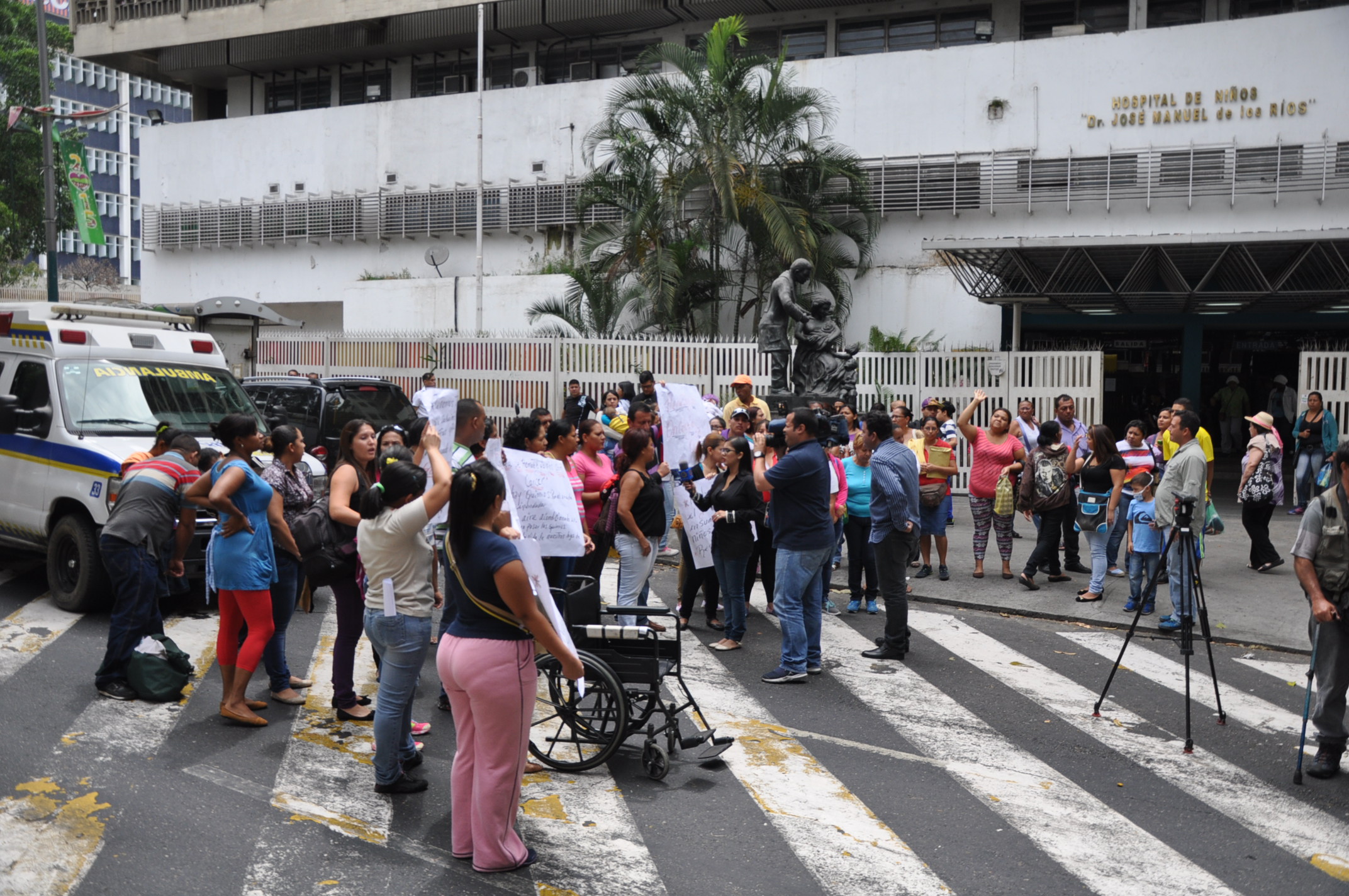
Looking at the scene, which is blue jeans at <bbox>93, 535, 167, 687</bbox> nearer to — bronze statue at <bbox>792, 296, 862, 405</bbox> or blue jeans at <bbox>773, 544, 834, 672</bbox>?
blue jeans at <bbox>773, 544, 834, 672</bbox>

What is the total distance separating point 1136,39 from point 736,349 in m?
11.2

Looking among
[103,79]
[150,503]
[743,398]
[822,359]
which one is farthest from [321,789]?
[103,79]

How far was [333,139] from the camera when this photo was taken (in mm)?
32375

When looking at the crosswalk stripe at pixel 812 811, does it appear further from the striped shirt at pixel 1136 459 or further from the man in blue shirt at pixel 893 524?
the striped shirt at pixel 1136 459

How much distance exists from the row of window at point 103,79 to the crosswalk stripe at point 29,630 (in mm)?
57846

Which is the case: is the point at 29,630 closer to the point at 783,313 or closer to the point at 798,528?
the point at 798,528

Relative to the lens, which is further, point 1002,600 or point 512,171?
point 512,171

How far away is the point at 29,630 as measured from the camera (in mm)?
9039

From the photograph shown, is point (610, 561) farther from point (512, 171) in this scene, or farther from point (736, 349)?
point (512, 171)

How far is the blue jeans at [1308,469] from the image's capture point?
15.6 metres

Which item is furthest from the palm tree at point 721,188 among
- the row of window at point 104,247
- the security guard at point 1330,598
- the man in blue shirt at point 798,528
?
the row of window at point 104,247

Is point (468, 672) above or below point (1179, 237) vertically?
below

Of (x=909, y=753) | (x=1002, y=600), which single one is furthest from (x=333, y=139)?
(x=909, y=753)

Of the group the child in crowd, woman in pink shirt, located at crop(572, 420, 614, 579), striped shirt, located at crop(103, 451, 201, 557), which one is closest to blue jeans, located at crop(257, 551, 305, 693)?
striped shirt, located at crop(103, 451, 201, 557)
